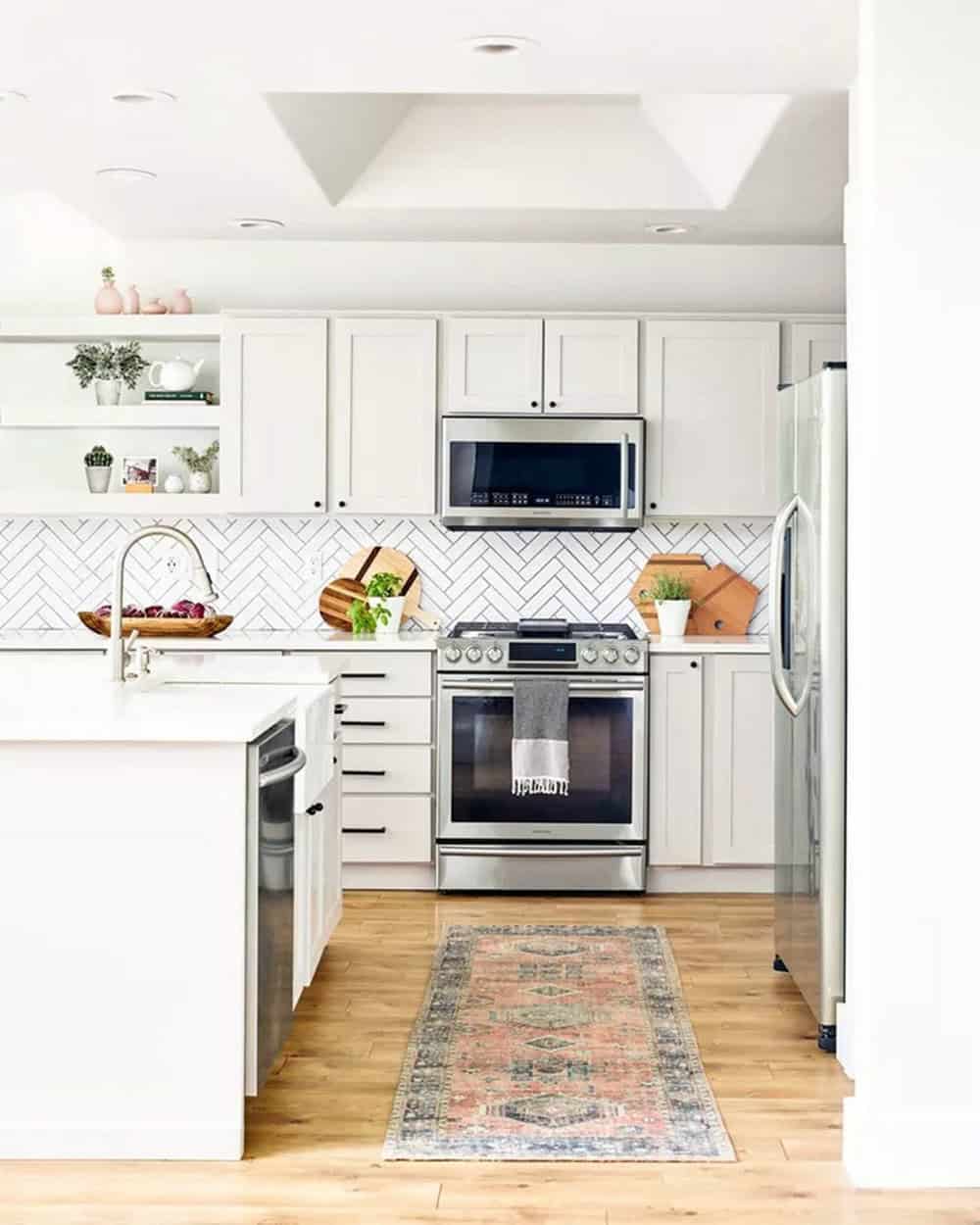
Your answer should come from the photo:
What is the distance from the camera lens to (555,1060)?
390cm

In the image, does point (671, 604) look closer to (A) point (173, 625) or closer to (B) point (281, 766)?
(A) point (173, 625)

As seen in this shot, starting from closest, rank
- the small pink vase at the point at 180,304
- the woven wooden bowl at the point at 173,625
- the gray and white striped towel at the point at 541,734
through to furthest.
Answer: the woven wooden bowl at the point at 173,625 < the gray and white striped towel at the point at 541,734 < the small pink vase at the point at 180,304

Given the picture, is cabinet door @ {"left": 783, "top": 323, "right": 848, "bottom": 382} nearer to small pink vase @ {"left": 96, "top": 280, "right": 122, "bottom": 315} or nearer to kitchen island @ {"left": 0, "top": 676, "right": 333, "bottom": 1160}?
small pink vase @ {"left": 96, "top": 280, "right": 122, "bottom": 315}

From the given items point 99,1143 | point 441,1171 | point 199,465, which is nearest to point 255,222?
point 199,465

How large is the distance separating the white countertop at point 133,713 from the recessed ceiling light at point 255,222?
2.68 metres

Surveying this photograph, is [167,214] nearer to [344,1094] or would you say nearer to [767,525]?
[767,525]

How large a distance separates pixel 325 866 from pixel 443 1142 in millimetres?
1328

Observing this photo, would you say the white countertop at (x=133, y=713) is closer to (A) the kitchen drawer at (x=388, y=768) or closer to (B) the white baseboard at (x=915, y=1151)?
(B) the white baseboard at (x=915, y=1151)

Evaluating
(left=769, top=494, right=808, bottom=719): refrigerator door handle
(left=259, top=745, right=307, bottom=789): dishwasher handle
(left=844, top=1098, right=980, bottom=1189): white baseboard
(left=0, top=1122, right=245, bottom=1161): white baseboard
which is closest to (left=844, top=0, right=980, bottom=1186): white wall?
(left=844, top=1098, right=980, bottom=1189): white baseboard

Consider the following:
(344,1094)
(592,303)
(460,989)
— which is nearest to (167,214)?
(592,303)

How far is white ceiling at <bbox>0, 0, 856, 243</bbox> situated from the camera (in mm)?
3568

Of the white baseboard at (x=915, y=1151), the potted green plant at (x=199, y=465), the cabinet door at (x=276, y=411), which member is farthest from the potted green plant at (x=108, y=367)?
the white baseboard at (x=915, y=1151)

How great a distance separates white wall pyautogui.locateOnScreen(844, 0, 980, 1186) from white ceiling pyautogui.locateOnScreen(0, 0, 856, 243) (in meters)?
0.41

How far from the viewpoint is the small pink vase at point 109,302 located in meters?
6.27
